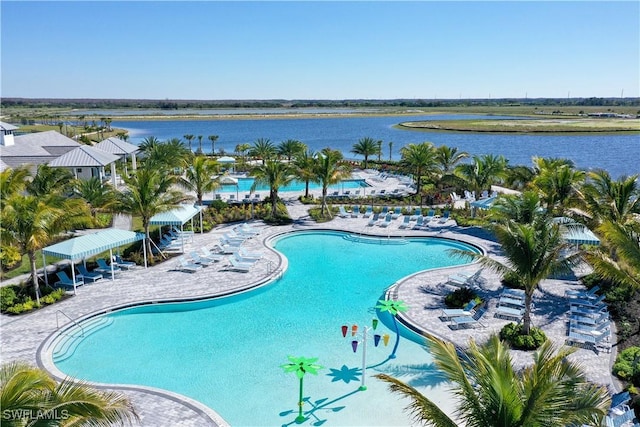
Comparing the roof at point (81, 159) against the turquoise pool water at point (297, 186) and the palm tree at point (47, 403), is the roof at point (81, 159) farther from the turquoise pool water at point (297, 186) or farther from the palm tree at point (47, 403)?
the palm tree at point (47, 403)

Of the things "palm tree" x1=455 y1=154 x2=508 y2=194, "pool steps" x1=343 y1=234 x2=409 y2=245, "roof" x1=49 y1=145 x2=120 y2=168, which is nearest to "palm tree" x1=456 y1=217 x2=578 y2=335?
"pool steps" x1=343 y1=234 x2=409 y2=245

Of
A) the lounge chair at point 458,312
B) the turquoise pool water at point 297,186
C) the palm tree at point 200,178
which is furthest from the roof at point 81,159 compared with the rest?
the lounge chair at point 458,312

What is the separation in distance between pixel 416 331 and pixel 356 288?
4.17 metres

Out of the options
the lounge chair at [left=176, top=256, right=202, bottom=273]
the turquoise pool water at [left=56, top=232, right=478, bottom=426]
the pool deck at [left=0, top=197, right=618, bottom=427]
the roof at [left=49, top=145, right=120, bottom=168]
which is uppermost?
the roof at [left=49, top=145, right=120, bottom=168]

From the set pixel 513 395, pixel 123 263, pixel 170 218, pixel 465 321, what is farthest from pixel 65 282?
pixel 513 395

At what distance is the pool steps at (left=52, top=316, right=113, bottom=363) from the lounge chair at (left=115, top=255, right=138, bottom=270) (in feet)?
13.6

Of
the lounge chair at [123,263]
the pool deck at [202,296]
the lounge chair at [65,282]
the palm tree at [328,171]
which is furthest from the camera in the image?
the palm tree at [328,171]

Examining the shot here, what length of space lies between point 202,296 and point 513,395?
466 inches

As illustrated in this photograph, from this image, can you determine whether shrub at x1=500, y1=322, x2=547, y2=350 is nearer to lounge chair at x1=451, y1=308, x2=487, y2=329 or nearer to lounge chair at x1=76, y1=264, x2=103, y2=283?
lounge chair at x1=451, y1=308, x2=487, y2=329

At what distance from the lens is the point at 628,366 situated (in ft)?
38.0

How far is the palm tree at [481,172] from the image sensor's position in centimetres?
2631

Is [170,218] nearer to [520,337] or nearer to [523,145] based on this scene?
[520,337]

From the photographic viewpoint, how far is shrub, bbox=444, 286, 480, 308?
618 inches

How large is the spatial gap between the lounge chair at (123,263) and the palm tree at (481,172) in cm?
1761
